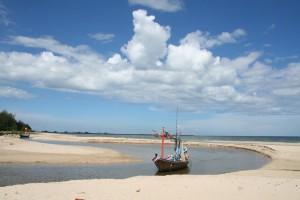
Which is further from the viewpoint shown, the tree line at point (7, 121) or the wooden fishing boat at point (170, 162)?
the tree line at point (7, 121)

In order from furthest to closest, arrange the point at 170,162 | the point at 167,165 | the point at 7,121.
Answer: the point at 7,121
the point at 170,162
the point at 167,165

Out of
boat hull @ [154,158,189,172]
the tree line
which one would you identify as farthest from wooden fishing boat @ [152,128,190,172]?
the tree line

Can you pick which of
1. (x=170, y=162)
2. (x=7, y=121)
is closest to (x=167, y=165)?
(x=170, y=162)

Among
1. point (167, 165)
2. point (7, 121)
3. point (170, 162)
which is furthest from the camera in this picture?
point (7, 121)

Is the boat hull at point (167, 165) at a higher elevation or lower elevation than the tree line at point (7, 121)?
lower

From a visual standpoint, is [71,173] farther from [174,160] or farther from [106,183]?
[174,160]

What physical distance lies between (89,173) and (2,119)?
99.0 meters

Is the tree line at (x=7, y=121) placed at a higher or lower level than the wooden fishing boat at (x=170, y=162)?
higher

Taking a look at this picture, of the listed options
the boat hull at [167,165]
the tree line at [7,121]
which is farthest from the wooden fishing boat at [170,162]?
the tree line at [7,121]

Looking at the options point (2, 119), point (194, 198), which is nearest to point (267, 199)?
point (194, 198)

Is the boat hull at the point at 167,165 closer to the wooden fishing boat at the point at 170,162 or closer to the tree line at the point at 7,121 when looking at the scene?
the wooden fishing boat at the point at 170,162

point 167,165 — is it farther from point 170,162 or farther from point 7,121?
point 7,121

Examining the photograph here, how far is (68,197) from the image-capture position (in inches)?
514

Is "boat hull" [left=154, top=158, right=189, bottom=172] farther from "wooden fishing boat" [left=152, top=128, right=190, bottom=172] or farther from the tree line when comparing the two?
the tree line
